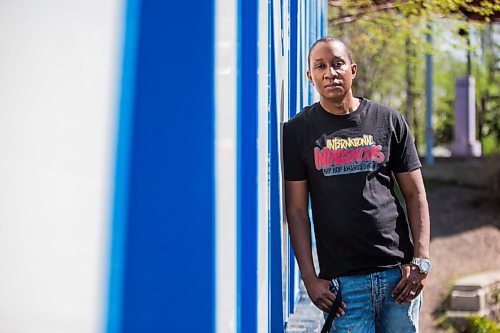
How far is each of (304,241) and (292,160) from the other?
0.84 feet

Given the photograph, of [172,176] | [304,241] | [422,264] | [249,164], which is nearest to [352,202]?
[304,241]

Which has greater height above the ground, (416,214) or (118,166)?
(416,214)

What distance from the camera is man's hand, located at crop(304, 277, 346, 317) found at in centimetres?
286

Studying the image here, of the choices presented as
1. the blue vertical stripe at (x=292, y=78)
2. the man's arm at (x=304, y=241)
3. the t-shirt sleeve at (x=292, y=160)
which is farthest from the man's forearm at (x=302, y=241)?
the blue vertical stripe at (x=292, y=78)

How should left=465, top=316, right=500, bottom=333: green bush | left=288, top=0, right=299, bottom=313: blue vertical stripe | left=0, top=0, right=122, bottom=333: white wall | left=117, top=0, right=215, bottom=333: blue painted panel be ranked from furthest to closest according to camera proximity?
1. left=465, top=316, right=500, bottom=333: green bush
2. left=288, top=0, right=299, bottom=313: blue vertical stripe
3. left=117, top=0, right=215, bottom=333: blue painted panel
4. left=0, top=0, right=122, bottom=333: white wall

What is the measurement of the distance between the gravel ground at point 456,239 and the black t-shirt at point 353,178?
8.58m

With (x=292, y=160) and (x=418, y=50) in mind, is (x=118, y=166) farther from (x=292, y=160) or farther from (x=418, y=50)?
(x=418, y=50)

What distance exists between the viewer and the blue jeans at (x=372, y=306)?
9.42 feet

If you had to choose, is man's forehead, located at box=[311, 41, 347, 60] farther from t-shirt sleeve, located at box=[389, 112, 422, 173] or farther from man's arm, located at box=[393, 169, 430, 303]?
man's arm, located at box=[393, 169, 430, 303]

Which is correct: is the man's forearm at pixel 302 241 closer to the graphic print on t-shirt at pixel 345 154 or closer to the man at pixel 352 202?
the man at pixel 352 202

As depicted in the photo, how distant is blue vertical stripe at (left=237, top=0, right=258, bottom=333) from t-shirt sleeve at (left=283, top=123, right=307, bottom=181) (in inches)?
31.9

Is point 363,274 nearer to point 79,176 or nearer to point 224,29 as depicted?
point 224,29

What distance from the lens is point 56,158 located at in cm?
104

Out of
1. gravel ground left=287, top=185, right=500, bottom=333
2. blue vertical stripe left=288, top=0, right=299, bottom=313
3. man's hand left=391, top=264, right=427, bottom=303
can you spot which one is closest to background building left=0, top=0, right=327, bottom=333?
man's hand left=391, top=264, right=427, bottom=303
